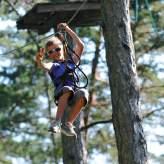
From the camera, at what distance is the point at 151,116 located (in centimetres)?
1764

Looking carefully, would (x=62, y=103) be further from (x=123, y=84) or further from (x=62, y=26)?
(x=62, y=26)

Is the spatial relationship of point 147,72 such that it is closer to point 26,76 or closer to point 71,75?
point 26,76

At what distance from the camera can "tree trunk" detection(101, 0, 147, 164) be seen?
7160 millimetres

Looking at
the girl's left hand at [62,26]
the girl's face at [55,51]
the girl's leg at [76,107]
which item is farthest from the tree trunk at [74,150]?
the girl's left hand at [62,26]

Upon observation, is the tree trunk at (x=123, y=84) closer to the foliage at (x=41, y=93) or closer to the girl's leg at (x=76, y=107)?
the girl's leg at (x=76, y=107)

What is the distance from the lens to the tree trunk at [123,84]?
23.5ft

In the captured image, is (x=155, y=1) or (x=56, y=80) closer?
(x=56, y=80)

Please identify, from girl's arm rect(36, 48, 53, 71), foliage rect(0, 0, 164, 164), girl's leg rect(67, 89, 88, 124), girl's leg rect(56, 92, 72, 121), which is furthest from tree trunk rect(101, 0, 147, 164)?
foliage rect(0, 0, 164, 164)

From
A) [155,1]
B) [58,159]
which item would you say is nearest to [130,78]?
[155,1]

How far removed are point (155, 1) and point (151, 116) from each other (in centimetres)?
311

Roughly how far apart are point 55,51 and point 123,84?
845 millimetres

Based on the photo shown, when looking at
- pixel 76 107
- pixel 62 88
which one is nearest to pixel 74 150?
pixel 76 107

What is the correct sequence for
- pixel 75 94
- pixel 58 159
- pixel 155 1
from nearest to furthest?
1. pixel 75 94
2. pixel 155 1
3. pixel 58 159

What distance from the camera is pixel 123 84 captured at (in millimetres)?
7344
